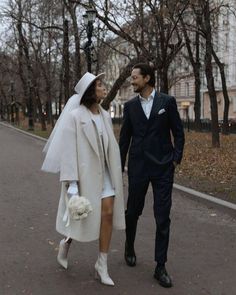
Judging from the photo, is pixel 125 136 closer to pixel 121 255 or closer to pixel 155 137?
pixel 155 137

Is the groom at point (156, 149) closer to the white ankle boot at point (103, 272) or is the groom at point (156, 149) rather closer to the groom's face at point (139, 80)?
the groom's face at point (139, 80)

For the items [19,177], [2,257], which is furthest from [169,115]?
[19,177]

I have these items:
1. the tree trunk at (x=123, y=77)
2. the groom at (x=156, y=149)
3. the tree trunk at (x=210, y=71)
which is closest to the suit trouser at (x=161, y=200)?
the groom at (x=156, y=149)

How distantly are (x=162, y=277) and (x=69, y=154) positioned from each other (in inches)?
55.8

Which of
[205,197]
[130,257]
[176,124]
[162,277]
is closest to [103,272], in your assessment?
[162,277]

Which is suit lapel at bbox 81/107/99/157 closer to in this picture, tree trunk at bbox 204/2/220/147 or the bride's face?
the bride's face

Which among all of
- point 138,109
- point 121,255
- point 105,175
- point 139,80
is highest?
point 139,80

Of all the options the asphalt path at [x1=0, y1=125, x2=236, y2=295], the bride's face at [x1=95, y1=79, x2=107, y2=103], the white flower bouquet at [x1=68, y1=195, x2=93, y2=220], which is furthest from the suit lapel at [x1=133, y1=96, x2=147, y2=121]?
the asphalt path at [x1=0, y1=125, x2=236, y2=295]

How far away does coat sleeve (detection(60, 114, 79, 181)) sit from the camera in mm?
4930

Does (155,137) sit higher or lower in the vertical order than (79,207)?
higher

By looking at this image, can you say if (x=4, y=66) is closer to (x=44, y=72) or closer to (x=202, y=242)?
(x=44, y=72)

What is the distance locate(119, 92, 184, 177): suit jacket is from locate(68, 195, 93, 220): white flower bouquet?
70 cm

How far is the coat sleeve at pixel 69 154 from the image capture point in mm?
4930

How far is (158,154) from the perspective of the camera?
520 cm
